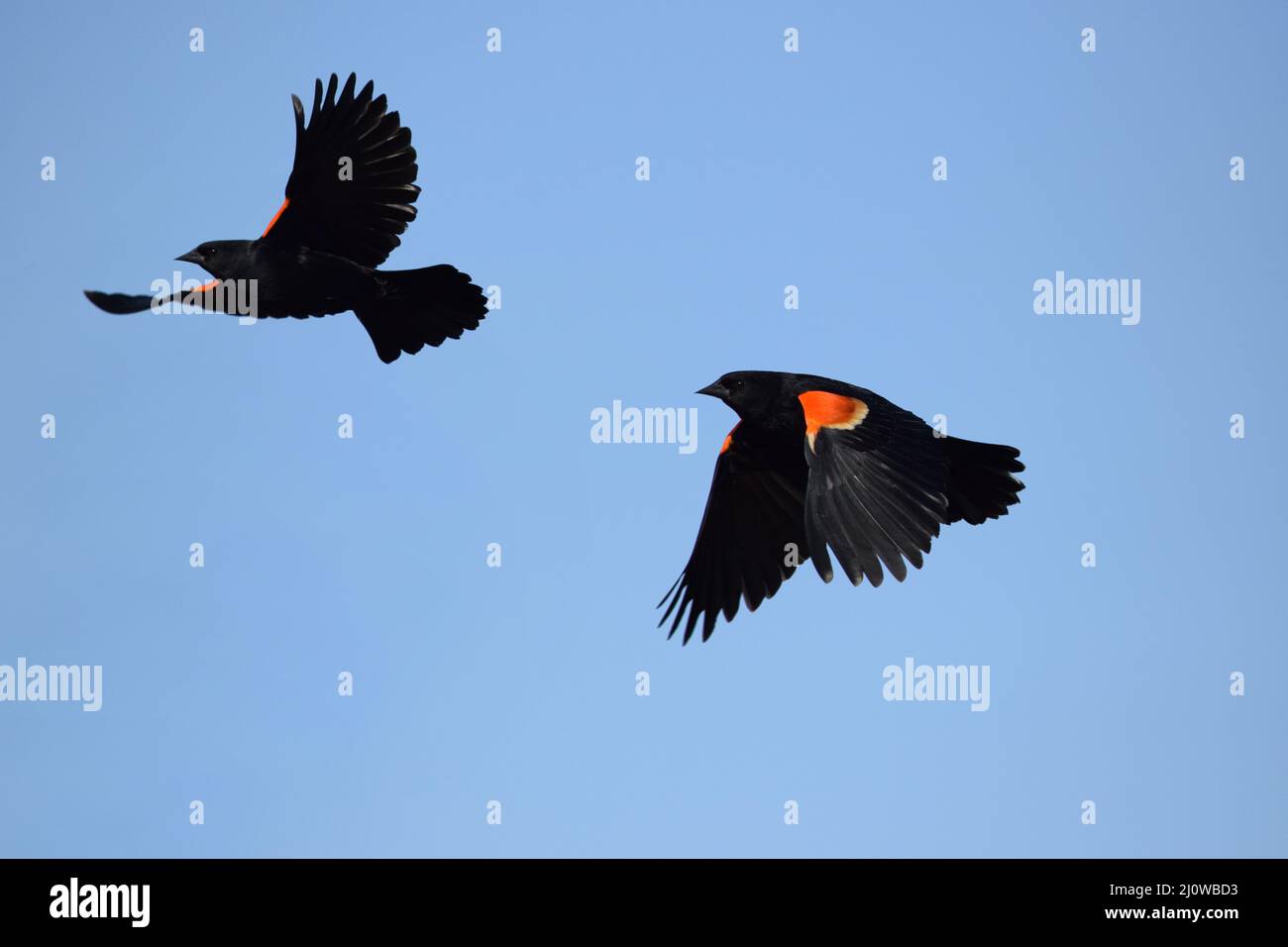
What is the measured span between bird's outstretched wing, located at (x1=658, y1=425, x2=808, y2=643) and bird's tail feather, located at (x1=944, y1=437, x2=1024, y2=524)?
4.42ft

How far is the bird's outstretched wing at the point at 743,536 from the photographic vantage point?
14.0m

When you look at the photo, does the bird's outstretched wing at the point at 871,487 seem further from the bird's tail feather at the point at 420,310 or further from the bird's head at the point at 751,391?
the bird's tail feather at the point at 420,310

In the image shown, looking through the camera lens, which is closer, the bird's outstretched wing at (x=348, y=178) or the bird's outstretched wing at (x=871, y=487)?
the bird's outstretched wing at (x=871, y=487)

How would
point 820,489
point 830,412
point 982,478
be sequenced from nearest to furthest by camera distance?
1. point 820,489
2. point 830,412
3. point 982,478

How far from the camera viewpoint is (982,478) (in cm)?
1354

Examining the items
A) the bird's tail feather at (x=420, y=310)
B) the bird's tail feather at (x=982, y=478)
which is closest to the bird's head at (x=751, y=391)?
the bird's tail feather at (x=982, y=478)

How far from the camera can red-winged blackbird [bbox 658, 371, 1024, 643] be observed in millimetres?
11508

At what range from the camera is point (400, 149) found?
1411 cm

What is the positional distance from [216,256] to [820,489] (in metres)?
5.81

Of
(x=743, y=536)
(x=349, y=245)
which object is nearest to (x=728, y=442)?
(x=743, y=536)

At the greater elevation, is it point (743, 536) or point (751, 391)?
point (751, 391)

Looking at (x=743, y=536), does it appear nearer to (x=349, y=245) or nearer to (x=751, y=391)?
(x=751, y=391)
